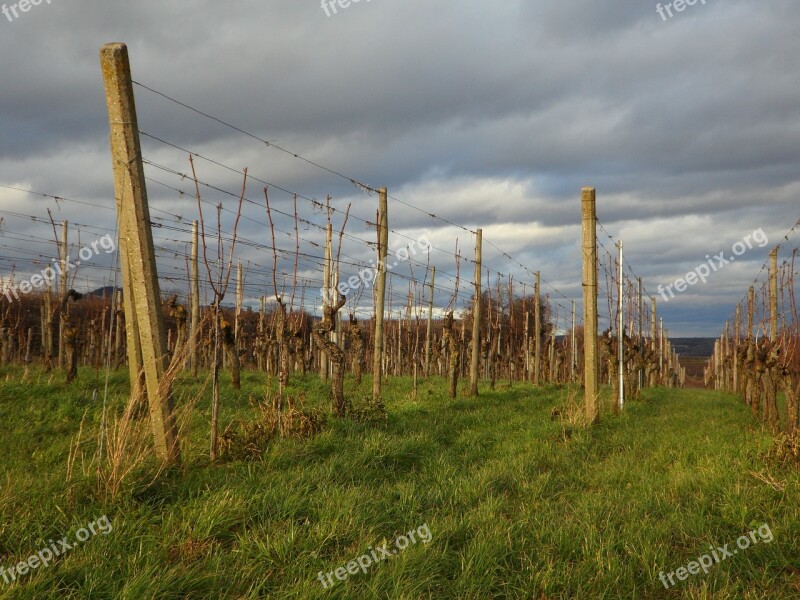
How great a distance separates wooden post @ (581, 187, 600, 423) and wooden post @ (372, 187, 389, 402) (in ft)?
12.5

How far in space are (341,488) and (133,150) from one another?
12.0 ft

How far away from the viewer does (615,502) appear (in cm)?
515

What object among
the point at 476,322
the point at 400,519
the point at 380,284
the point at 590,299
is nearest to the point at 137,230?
the point at 400,519

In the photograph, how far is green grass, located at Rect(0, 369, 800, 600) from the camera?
11.2ft

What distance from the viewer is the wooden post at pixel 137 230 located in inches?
196

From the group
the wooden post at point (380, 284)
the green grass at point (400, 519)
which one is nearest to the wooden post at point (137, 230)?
the green grass at point (400, 519)

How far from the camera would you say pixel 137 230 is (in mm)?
4996

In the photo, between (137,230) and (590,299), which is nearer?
(137,230)

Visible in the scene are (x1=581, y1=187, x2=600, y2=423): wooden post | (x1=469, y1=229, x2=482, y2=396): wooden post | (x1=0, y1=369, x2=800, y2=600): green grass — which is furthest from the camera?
(x1=469, y1=229, x2=482, y2=396): wooden post

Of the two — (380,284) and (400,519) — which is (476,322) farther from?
(400,519)

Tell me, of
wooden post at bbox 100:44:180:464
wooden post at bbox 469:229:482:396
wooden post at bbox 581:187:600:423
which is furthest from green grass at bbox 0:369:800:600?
wooden post at bbox 469:229:482:396

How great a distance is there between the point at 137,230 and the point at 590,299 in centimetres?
799

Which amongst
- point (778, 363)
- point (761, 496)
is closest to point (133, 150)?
point (761, 496)

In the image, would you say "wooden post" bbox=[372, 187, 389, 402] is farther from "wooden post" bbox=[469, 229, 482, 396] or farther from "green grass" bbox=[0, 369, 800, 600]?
"wooden post" bbox=[469, 229, 482, 396]
